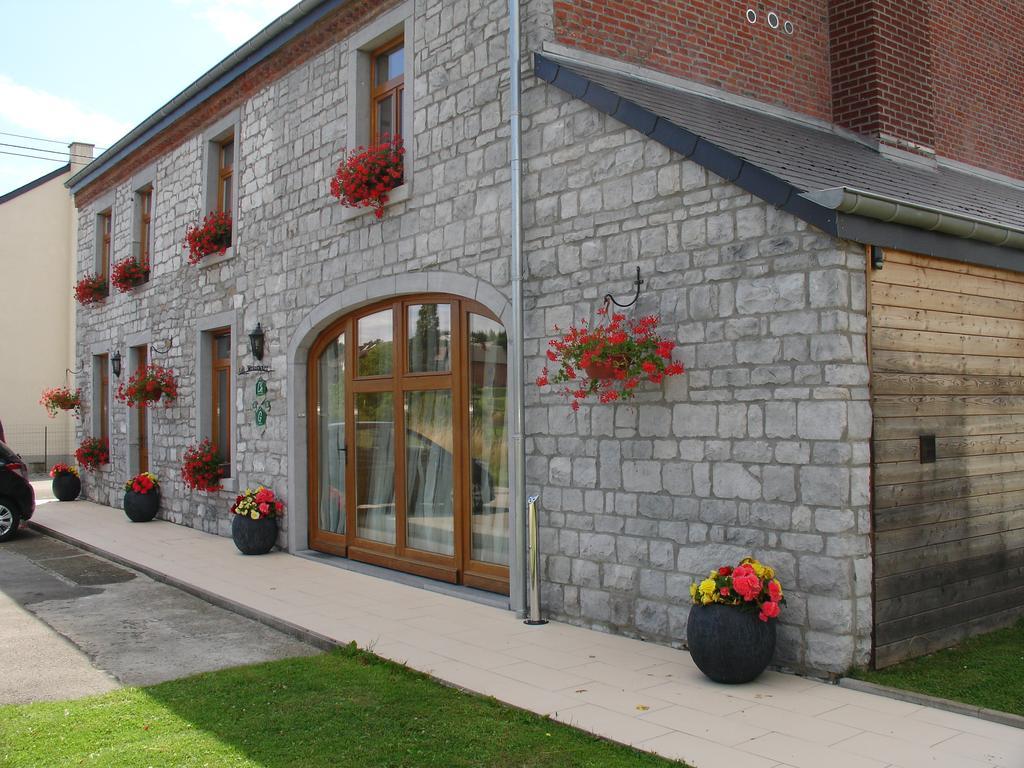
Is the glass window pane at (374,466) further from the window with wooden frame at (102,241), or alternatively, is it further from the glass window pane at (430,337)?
the window with wooden frame at (102,241)

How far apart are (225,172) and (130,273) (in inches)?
120

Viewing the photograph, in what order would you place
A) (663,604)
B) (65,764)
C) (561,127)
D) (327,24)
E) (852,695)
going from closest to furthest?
1. (65,764)
2. (852,695)
3. (663,604)
4. (561,127)
5. (327,24)

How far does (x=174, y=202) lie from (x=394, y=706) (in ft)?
32.8

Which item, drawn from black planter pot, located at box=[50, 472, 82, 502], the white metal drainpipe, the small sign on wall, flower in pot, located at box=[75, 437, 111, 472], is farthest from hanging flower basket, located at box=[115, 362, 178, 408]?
the white metal drainpipe

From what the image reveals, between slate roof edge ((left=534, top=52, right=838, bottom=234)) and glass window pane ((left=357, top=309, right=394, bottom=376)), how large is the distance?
3006 mm

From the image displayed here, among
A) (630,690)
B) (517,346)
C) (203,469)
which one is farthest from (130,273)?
(630,690)

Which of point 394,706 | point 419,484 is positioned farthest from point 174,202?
point 394,706

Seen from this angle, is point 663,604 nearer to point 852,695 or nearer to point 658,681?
point 658,681

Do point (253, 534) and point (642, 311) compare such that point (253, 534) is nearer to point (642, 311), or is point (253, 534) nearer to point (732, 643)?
point (642, 311)

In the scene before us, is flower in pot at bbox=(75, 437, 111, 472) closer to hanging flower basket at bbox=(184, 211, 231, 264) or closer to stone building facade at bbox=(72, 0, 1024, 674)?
hanging flower basket at bbox=(184, 211, 231, 264)

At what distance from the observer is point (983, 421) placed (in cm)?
586

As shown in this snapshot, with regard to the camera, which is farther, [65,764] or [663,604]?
[663,604]

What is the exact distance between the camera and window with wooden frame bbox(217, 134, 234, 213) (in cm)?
1183

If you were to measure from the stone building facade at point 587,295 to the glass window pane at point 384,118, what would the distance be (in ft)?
0.67
